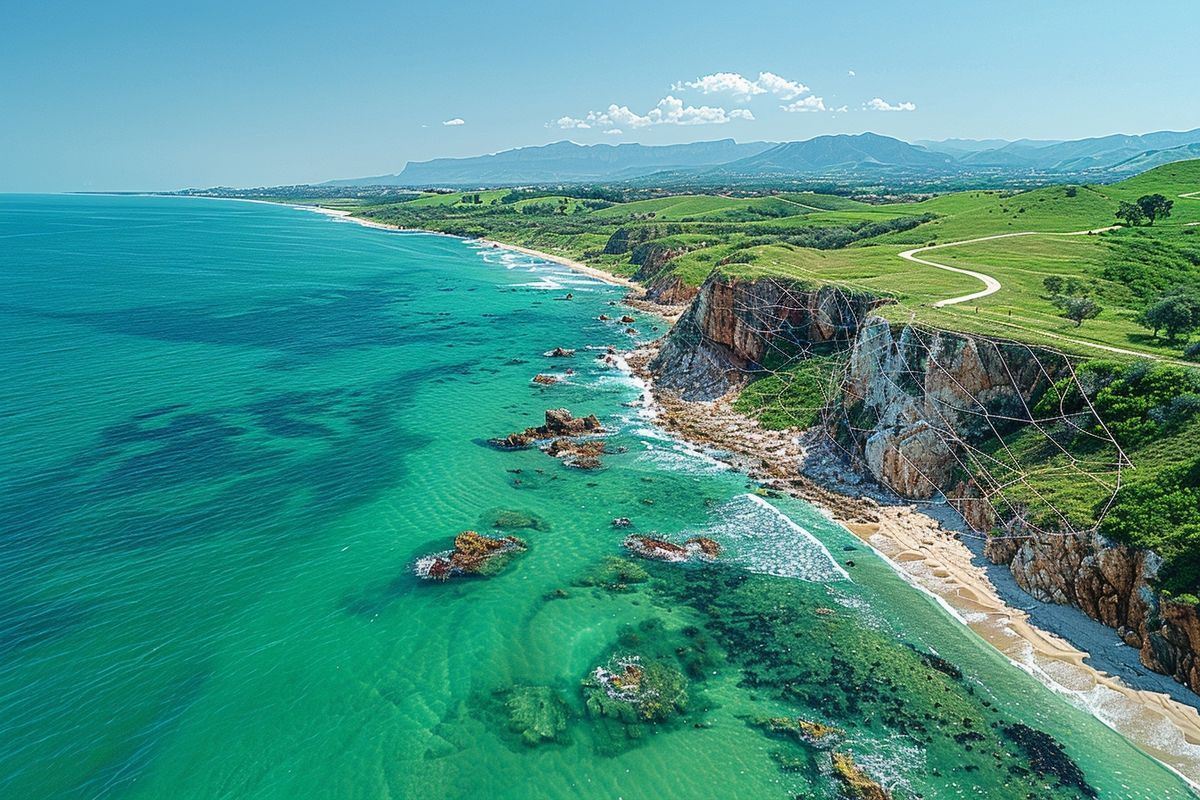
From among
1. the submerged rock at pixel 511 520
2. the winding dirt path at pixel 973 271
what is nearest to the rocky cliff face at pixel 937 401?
the winding dirt path at pixel 973 271

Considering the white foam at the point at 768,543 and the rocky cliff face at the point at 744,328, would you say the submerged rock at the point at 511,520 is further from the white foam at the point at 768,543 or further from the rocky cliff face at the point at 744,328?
the rocky cliff face at the point at 744,328

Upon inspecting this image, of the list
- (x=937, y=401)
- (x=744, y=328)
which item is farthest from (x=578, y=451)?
(x=937, y=401)

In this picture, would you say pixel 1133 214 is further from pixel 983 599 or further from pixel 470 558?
pixel 470 558

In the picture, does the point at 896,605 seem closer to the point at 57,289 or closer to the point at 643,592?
the point at 643,592

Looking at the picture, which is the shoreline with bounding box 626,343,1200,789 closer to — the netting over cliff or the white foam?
the netting over cliff

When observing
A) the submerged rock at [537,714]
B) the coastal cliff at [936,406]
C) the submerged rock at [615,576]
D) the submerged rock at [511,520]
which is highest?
the coastal cliff at [936,406]

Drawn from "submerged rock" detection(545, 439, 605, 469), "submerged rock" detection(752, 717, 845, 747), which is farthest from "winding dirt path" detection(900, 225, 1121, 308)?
A: "submerged rock" detection(752, 717, 845, 747)

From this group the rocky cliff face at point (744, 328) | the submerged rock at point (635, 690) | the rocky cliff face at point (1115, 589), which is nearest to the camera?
the rocky cliff face at point (1115, 589)
